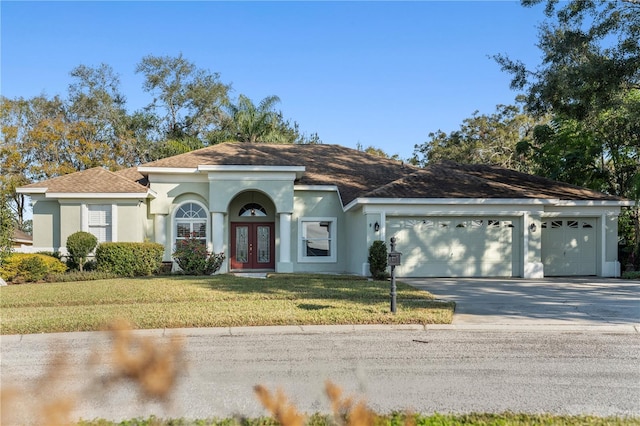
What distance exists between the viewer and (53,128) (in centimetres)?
3781

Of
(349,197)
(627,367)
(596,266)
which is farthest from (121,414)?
(596,266)

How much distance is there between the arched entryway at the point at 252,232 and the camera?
73.5 ft

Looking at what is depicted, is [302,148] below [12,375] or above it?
above

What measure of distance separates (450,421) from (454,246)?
1470cm

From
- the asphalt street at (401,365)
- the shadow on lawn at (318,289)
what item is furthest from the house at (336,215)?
the asphalt street at (401,365)

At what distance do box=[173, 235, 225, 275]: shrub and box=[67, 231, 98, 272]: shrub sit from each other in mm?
3167

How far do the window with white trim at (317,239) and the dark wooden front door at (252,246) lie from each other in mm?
1971

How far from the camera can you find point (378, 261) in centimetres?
1766

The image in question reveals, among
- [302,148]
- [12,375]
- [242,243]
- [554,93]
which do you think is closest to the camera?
[12,375]

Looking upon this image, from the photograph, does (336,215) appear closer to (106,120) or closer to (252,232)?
(252,232)

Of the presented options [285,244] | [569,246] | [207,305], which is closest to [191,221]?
[285,244]

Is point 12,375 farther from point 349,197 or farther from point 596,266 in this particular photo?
point 596,266

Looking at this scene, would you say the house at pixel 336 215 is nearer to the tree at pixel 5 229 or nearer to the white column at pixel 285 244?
the white column at pixel 285 244

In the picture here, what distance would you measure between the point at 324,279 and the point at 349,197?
4939 millimetres
